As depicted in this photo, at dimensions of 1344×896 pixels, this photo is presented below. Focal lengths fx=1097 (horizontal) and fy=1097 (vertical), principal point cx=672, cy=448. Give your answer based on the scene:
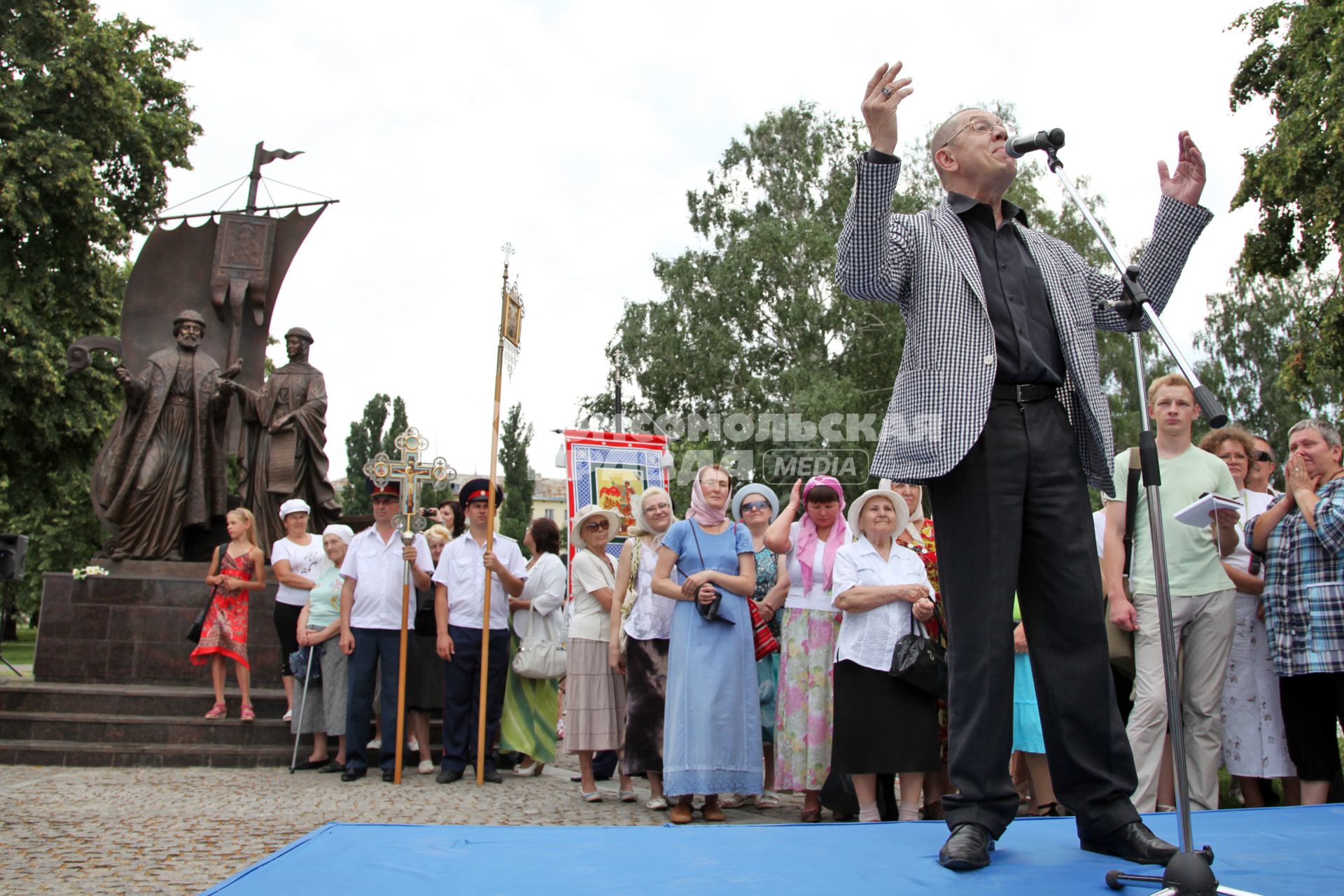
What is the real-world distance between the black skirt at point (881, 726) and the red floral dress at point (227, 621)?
527 cm

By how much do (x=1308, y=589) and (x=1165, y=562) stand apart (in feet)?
9.39

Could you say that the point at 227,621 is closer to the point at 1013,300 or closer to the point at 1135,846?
the point at 1013,300

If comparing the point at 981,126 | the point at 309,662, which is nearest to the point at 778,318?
the point at 309,662

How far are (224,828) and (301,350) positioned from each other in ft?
21.9

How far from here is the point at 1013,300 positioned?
310 cm

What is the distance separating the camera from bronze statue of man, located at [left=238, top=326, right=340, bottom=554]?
442 inches

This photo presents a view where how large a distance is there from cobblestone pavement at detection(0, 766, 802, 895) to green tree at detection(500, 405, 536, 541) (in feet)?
150

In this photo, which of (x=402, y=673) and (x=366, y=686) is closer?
(x=402, y=673)

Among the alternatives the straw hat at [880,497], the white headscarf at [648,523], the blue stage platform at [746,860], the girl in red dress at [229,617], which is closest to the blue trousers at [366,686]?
the girl in red dress at [229,617]

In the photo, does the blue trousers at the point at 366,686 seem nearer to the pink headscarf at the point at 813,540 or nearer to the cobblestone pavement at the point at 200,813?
the cobblestone pavement at the point at 200,813

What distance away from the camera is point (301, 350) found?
37.7 feet

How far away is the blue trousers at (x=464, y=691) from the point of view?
25.1 ft

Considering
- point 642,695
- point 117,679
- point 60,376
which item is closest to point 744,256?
point 60,376

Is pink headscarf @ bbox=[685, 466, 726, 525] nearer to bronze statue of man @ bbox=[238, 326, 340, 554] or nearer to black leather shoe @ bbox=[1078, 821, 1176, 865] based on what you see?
black leather shoe @ bbox=[1078, 821, 1176, 865]
